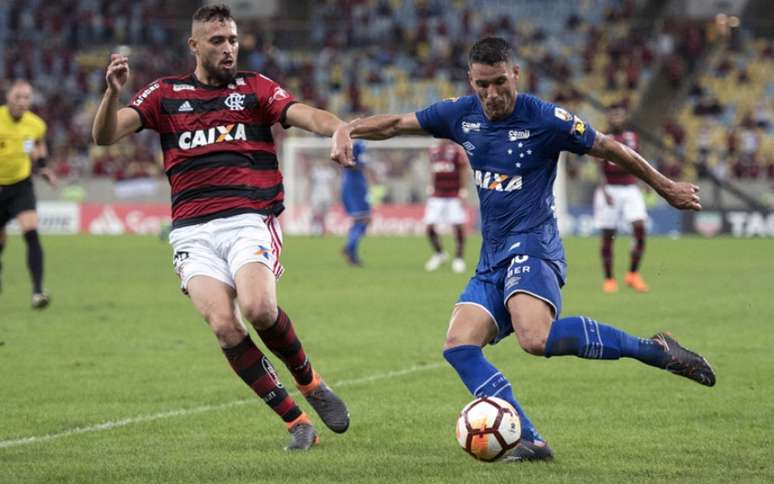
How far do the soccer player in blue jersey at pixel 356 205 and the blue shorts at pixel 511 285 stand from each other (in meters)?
15.1

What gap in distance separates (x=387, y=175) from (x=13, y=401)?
85.5 feet

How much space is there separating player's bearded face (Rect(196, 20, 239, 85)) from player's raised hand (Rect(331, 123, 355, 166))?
857 mm

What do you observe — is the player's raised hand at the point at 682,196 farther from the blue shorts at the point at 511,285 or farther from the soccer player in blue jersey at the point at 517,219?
the blue shorts at the point at 511,285

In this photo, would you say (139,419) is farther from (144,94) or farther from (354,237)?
(354,237)

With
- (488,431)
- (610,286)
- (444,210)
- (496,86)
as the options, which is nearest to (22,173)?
(610,286)

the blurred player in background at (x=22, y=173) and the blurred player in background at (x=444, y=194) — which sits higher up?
the blurred player in background at (x=22, y=173)

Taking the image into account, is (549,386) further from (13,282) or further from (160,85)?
(13,282)

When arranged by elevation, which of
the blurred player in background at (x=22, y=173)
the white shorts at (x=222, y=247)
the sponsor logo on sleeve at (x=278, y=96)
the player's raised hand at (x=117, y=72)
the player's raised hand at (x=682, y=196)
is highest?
the player's raised hand at (x=117, y=72)

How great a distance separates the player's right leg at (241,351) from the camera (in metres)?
6.59

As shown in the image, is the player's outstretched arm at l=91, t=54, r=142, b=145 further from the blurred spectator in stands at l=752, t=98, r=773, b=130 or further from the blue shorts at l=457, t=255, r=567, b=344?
the blurred spectator in stands at l=752, t=98, r=773, b=130

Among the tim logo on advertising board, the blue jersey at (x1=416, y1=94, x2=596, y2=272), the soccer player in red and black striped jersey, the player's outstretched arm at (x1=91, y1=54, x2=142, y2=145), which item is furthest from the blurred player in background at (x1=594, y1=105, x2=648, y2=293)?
the tim logo on advertising board

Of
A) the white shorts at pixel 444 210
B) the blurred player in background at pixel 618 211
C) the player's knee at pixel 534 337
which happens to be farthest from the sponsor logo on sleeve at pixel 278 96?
the white shorts at pixel 444 210

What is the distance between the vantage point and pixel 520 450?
6250mm

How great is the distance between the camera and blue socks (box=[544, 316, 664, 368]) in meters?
6.35
